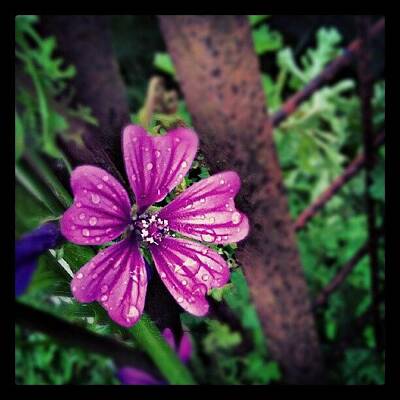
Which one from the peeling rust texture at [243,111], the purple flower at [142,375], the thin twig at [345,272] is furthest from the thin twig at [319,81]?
the purple flower at [142,375]

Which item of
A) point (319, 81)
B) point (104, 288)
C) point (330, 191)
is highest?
point (319, 81)

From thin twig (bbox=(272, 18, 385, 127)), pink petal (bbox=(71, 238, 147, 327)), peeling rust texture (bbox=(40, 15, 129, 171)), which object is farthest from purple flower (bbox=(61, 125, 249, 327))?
thin twig (bbox=(272, 18, 385, 127))

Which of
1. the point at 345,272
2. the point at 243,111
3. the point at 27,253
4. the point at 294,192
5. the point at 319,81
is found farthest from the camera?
the point at 294,192

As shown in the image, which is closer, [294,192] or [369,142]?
[369,142]

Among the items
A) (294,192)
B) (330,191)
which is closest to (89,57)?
(330,191)

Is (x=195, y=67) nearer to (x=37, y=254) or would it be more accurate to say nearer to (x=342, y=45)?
(x=37, y=254)

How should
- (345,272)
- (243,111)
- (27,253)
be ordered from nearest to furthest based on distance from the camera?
(27,253), (243,111), (345,272)

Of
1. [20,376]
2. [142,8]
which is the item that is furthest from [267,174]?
[20,376]

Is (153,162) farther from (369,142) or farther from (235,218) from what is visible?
(369,142)
